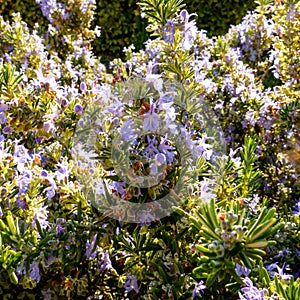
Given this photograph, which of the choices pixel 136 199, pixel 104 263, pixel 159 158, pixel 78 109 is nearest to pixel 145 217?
pixel 136 199

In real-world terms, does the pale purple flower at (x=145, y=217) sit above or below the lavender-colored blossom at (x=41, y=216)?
below

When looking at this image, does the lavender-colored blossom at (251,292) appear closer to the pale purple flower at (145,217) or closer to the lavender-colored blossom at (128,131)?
the pale purple flower at (145,217)

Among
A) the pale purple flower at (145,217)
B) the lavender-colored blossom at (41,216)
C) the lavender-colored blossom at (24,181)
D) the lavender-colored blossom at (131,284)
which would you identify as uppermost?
the lavender-colored blossom at (24,181)

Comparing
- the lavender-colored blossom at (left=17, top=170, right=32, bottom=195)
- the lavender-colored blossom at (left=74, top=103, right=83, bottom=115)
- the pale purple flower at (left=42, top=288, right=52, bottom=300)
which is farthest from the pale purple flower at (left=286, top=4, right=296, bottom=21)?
the pale purple flower at (left=42, top=288, right=52, bottom=300)

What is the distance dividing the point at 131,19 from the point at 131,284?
5268 mm

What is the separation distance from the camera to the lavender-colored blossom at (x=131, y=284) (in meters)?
1.51

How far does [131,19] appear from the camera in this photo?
20.9 feet

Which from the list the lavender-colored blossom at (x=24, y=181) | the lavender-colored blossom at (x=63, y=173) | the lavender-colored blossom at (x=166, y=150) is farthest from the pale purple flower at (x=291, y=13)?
the lavender-colored blossom at (x=24, y=181)

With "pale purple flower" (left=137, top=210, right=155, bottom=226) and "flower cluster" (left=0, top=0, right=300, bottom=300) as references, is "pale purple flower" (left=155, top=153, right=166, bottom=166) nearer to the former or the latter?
"flower cluster" (left=0, top=0, right=300, bottom=300)

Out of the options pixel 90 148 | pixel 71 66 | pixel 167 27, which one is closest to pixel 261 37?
pixel 71 66

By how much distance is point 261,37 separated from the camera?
10.5 feet

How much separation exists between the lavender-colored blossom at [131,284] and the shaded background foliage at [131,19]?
4878 millimetres

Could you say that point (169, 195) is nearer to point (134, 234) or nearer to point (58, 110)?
point (134, 234)

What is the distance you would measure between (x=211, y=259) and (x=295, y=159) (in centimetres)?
108
